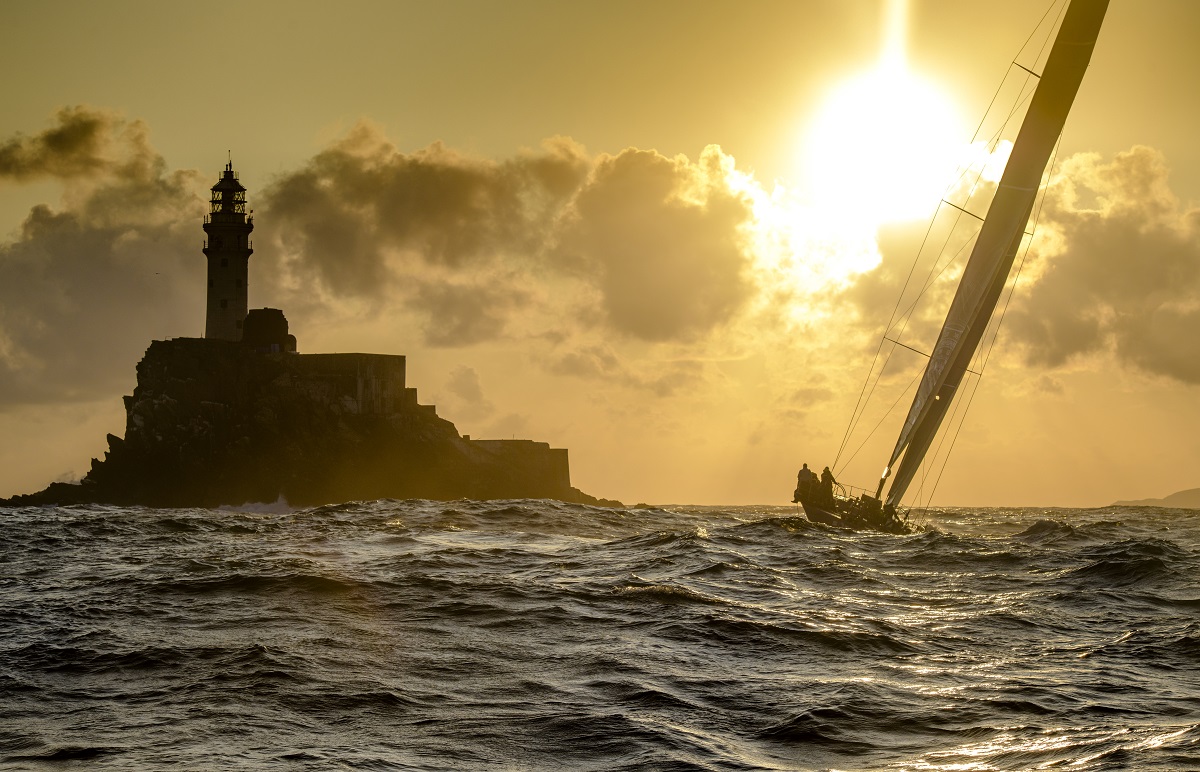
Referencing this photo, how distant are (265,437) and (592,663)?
3123 inches

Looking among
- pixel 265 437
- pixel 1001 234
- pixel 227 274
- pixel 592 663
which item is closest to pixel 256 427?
pixel 265 437

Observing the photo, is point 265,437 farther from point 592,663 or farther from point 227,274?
point 592,663

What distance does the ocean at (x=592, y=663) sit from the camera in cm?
1050

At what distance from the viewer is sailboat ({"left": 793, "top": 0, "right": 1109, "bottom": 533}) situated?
39.8 m

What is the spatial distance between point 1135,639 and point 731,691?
7.48 metres

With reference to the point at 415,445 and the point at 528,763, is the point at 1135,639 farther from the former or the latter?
the point at 415,445

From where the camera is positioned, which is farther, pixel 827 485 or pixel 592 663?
pixel 827 485

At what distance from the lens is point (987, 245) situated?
40.6m

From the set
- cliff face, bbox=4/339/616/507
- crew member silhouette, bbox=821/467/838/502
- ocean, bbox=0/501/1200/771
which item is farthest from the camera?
cliff face, bbox=4/339/616/507

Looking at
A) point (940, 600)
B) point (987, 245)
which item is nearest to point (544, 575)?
point (940, 600)

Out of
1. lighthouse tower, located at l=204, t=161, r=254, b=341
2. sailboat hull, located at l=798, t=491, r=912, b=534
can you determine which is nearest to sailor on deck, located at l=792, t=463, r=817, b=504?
sailboat hull, located at l=798, t=491, r=912, b=534

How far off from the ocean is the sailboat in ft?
48.3

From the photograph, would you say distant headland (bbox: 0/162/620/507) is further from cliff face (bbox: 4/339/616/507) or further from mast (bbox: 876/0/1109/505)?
mast (bbox: 876/0/1109/505)

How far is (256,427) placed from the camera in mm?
88875
